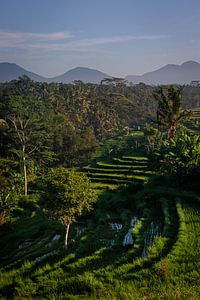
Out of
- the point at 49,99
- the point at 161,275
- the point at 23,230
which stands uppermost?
the point at 49,99

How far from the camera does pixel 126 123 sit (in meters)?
93.1

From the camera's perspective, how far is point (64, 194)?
15.4m

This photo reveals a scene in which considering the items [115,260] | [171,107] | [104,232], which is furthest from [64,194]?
[171,107]

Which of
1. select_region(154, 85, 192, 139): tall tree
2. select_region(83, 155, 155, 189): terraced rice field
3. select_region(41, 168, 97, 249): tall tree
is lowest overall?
select_region(83, 155, 155, 189): terraced rice field

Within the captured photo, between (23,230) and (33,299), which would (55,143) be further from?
(33,299)

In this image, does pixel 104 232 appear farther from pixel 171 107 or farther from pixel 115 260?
pixel 171 107

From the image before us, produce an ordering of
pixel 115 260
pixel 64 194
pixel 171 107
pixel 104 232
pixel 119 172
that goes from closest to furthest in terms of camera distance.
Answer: pixel 115 260, pixel 64 194, pixel 104 232, pixel 171 107, pixel 119 172

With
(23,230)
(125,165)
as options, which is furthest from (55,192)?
(125,165)

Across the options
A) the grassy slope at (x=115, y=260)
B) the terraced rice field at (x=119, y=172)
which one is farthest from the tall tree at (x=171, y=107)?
the grassy slope at (x=115, y=260)

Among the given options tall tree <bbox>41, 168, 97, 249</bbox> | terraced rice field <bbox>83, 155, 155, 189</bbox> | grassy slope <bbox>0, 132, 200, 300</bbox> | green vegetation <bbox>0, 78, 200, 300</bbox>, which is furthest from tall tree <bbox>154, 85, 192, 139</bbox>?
tall tree <bbox>41, 168, 97, 249</bbox>

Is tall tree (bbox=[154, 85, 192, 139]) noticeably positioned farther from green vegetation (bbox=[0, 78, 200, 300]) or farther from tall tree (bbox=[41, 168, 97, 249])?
tall tree (bbox=[41, 168, 97, 249])

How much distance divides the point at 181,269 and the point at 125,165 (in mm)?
27417

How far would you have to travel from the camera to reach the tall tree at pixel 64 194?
51.0 feet

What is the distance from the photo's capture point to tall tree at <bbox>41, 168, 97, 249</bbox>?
51.0ft
